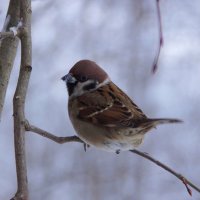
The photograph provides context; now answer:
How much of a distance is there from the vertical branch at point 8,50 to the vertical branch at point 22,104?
0.30ft

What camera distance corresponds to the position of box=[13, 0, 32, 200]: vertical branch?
4.07 feet

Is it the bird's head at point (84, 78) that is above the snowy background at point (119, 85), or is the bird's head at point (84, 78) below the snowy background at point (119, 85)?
above

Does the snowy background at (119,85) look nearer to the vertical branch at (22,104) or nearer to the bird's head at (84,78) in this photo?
the bird's head at (84,78)

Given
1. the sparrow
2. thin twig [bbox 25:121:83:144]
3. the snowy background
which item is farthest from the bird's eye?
the snowy background

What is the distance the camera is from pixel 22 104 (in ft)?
4.59

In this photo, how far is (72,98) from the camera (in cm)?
200

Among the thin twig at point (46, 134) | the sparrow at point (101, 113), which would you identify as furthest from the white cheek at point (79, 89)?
the thin twig at point (46, 134)

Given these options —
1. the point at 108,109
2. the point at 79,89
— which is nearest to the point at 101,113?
the point at 108,109

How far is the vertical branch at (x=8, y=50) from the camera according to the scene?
1517 millimetres

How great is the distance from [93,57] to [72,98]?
75.1 inches

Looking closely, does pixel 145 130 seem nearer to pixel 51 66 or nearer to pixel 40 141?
pixel 40 141

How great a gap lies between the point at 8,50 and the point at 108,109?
0.47 metres

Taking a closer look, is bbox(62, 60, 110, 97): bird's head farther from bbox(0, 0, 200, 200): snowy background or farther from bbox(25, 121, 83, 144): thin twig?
bbox(0, 0, 200, 200): snowy background

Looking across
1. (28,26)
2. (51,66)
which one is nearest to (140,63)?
(51,66)
